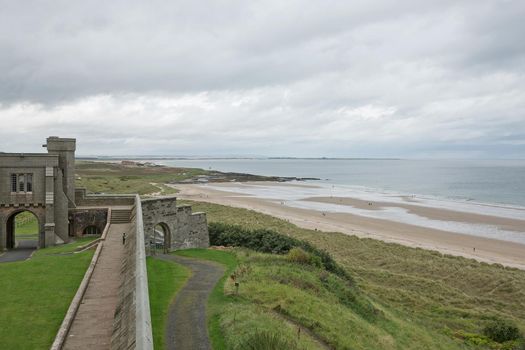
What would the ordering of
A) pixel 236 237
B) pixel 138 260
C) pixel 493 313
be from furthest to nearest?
pixel 236 237 → pixel 493 313 → pixel 138 260

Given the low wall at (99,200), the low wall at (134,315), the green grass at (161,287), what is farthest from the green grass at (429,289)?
the low wall at (99,200)

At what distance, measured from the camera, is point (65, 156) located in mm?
29016

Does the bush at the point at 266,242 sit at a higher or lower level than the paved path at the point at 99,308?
lower

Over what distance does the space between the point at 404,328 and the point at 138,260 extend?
12949 mm

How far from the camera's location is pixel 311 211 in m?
67.3

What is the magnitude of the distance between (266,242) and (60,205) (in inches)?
536

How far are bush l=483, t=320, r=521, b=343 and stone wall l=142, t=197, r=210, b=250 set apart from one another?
18617 millimetres

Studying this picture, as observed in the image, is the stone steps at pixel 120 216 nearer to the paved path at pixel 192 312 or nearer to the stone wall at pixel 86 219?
the stone wall at pixel 86 219

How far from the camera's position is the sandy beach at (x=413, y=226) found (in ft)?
137

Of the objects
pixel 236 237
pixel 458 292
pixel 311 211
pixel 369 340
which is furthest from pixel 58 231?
pixel 311 211

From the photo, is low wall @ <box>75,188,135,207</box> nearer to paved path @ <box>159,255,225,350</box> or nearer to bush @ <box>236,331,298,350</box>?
paved path @ <box>159,255,225,350</box>

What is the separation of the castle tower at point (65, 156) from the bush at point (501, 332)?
2535cm

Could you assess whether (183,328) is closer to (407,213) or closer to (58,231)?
(58,231)

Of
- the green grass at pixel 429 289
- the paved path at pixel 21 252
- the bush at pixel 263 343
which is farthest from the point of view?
the paved path at pixel 21 252
